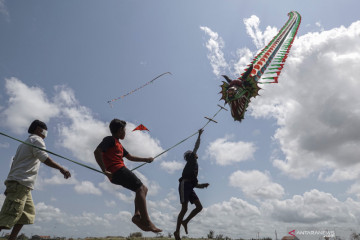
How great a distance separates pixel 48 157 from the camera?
4.93 meters

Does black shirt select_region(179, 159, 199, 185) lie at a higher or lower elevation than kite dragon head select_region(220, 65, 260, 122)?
lower

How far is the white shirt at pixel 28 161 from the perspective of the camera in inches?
190

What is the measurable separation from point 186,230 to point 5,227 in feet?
15.9

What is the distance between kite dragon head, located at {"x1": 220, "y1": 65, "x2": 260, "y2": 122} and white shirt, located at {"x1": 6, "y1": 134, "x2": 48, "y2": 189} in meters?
6.76

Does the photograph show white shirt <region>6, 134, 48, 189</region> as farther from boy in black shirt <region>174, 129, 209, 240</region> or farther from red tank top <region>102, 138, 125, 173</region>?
boy in black shirt <region>174, 129, 209, 240</region>

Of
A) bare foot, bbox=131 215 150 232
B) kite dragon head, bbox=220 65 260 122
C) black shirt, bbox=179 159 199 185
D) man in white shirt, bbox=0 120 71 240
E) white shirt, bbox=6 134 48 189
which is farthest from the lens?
kite dragon head, bbox=220 65 260 122

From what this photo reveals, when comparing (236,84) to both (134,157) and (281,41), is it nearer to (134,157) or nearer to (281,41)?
(134,157)

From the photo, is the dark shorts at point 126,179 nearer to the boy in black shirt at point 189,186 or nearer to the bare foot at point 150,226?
the bare foot at point 150,226

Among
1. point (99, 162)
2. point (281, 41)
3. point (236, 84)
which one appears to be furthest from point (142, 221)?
point (281, 41)

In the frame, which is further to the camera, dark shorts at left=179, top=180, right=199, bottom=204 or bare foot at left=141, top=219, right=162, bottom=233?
dark shorts at left=179, top=180, right=199, bottom=204

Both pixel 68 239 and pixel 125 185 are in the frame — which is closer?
pixel 125 185

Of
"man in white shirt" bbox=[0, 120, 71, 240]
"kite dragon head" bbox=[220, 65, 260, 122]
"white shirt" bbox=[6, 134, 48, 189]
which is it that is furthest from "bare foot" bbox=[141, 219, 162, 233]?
"kite dragon head" bbox=[220, 65, 260, 122]

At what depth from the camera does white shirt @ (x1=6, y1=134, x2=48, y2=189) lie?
4832 millimetres

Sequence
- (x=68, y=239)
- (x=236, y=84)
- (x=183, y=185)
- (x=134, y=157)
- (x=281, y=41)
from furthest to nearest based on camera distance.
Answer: (x=281, y=41) < (x=236, y=84) < (x=68, y=239) < (x=183, y=185) < (x=134, y=157)
